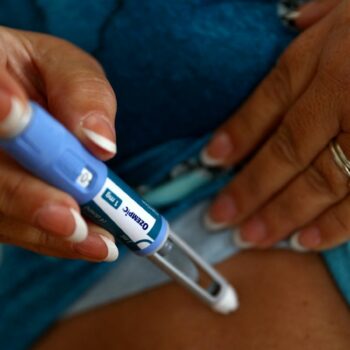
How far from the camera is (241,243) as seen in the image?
690mm

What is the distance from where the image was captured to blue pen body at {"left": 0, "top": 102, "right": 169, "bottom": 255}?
41cm

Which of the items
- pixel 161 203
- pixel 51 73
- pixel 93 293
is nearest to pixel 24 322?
pixel 93 293

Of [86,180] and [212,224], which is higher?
[86,180]

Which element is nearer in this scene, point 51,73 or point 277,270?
point 51,73

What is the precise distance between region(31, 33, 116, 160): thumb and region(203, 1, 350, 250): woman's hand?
8.3 inches

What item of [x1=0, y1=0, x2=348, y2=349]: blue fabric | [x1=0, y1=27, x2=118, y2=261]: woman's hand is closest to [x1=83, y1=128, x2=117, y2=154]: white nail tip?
[x1=0, y1=27, x2=118, y2=261]: woman's hand

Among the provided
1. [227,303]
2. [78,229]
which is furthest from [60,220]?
[227,303]

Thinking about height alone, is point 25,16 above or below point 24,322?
above

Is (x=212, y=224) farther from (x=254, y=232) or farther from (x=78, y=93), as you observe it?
(x=78, y=93)

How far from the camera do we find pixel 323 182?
0.63m

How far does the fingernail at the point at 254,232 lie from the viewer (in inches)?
26.7

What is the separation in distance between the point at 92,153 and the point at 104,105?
0.18 ft

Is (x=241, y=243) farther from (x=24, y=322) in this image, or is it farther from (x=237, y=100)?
(x=24, y=322)

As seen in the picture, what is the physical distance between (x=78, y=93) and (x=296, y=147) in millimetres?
255
